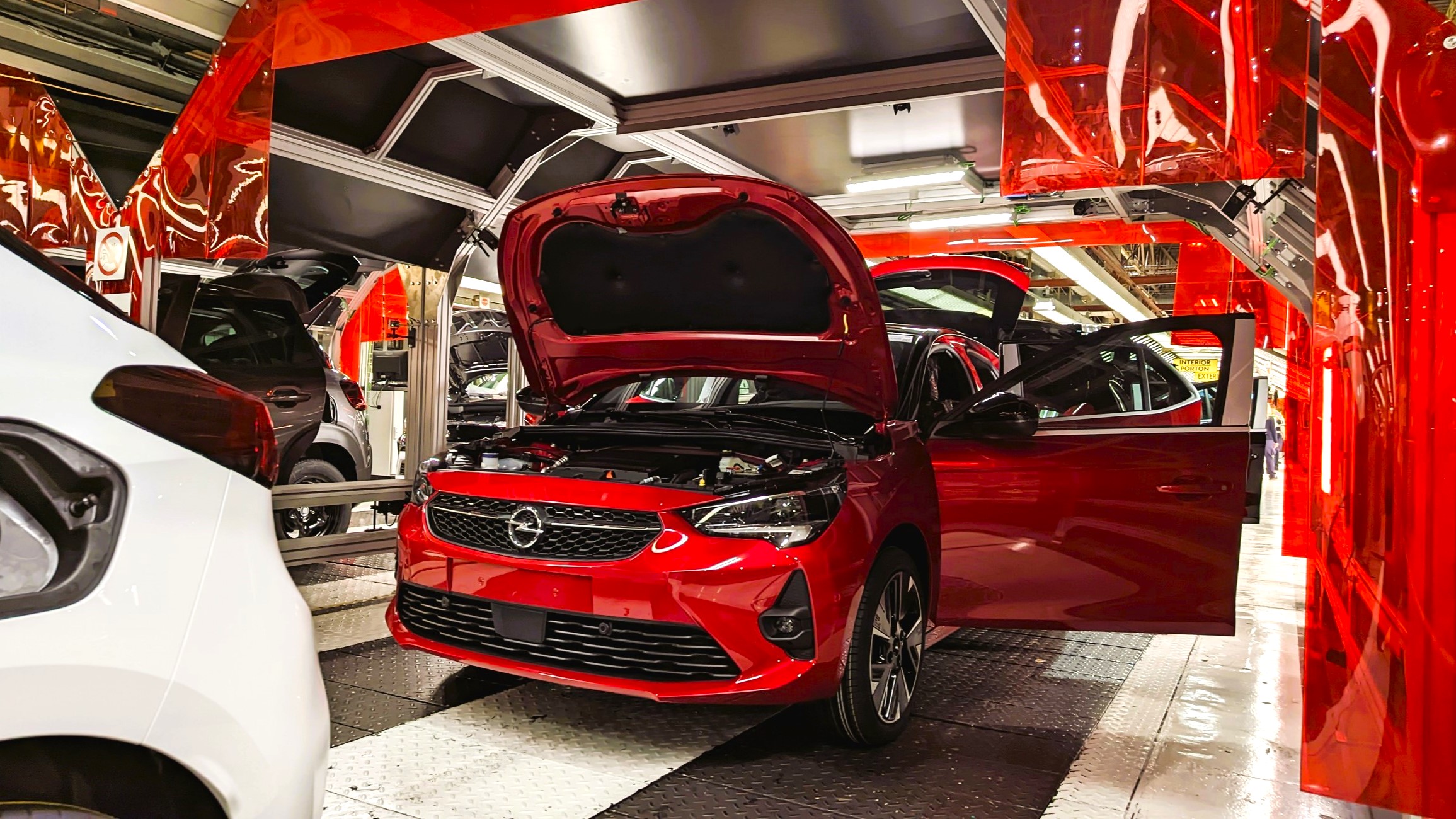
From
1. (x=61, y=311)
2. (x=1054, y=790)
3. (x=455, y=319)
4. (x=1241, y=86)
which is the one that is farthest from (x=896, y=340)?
(x=455, y=319)

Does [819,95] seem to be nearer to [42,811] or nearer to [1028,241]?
[1028,241]

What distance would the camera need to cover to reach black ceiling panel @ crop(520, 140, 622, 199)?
6.77 meters

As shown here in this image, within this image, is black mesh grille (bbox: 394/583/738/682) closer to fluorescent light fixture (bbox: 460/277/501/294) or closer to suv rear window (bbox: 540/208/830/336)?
suv rear window (bbox: 540/208/830/336)

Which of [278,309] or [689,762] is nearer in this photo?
[689,762]

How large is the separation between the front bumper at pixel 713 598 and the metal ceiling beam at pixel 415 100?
11.5ft

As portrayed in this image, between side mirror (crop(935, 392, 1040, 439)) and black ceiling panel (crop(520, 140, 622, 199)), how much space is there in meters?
4.17

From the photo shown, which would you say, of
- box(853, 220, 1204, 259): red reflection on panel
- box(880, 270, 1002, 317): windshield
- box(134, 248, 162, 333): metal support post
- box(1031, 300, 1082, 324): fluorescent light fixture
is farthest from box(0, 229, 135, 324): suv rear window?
box(1031, 300, 1082, 324): fluorescent light fixture

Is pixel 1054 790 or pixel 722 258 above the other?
pixel 722 258

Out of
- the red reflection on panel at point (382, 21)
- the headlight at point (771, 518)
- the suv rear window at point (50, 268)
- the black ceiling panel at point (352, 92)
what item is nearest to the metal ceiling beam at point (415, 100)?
the black ceiling panel at point (352, 92)

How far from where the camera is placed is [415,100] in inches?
212

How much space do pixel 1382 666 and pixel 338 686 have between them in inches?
131

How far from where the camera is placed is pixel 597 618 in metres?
2.73

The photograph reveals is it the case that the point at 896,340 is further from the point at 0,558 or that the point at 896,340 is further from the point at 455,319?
the point at 455,319

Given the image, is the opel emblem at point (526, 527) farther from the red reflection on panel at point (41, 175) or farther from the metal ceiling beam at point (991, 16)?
the red reflection on panel at point (41, 175)
